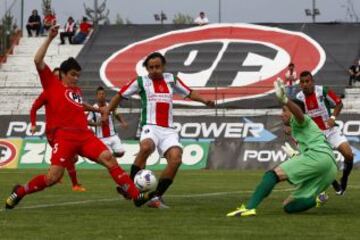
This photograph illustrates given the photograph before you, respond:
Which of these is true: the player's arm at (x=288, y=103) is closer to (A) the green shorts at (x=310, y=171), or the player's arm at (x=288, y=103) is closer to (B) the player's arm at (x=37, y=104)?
(A) the green shorts at (x=310, y=171)

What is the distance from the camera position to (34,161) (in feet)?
112

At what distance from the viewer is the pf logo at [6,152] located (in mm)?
34344

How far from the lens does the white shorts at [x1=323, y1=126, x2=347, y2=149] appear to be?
1969cm

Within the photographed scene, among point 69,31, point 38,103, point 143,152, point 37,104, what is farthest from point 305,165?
point 69,31

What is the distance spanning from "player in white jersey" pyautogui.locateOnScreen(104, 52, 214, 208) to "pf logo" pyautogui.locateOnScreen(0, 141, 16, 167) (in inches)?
748

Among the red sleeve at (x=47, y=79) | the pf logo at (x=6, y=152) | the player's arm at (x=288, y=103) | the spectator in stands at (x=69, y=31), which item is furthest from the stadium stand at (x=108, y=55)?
the player's arm at (x=288, y=103)

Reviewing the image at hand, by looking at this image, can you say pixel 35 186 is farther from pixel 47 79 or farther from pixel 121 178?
pixel 47 79

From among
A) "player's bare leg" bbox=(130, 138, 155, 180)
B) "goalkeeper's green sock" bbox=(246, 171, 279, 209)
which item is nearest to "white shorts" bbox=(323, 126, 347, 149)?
"player's bare leg" bbox=(130, 138, 155, 180)

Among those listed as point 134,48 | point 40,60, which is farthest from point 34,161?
point 40,60

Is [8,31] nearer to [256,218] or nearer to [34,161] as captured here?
[34,161]

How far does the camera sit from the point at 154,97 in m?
15.9

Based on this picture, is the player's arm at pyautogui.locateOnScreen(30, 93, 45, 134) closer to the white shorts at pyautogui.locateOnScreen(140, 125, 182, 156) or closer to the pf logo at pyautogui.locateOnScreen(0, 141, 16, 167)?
the white shorts at pyautogui.locateOnScreen(140, 125, 182, 156)

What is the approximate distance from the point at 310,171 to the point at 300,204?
51 centimetres

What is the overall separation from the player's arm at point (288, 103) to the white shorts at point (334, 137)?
616 centimetres
